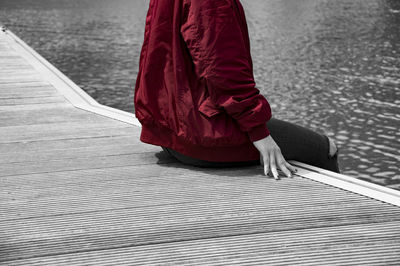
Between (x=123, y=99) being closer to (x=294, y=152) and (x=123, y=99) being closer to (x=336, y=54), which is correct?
(x=336, y=54)

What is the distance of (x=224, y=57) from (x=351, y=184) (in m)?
0.81

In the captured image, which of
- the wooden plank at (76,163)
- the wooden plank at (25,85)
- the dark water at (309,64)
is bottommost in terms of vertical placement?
the dark water at (309,64)

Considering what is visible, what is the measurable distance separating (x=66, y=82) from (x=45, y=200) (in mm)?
3266

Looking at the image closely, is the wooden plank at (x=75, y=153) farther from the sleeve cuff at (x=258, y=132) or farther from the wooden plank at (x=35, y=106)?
the wooden plank at (x=35, y=106)

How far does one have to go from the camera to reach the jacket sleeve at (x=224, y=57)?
2391 mm

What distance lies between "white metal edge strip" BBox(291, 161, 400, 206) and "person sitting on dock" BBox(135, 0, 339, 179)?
0.24ft

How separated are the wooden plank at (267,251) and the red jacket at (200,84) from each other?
58cm

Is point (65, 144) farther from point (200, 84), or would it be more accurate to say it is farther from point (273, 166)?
point (273, 166)

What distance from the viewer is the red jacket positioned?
7.89 ft

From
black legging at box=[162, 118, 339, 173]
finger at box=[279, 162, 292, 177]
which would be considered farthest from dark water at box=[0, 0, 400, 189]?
finger at box=[279, 162, 292, 177]

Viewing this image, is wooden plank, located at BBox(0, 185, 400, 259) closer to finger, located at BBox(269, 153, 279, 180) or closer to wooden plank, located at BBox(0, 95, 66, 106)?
finger, located at BBox(269, 153, 279, 180)

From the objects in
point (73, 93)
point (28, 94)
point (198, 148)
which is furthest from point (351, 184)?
point (28, 94)

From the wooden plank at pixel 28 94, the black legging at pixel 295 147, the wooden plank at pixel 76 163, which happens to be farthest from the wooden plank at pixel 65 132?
the wooden plank at pixel 28 94

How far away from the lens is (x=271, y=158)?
2.62 metres
